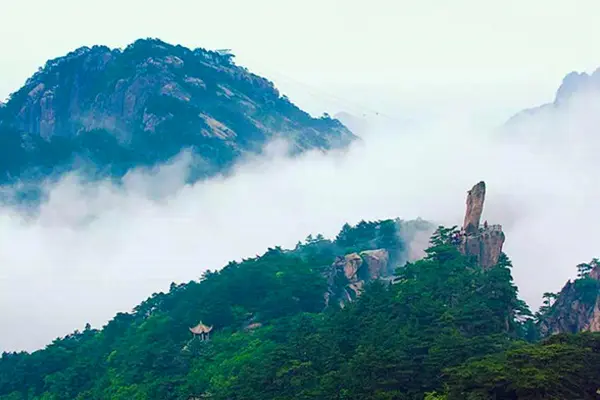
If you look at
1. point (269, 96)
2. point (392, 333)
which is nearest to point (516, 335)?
point (392, 333)

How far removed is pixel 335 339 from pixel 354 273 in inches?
765

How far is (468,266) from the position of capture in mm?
49406

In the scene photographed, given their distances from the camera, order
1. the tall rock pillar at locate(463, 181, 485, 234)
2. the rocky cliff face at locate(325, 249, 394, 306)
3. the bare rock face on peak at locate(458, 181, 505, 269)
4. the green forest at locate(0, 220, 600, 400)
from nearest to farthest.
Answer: the green forest at locate(0, 220, 600, 400) → the tall rock pillar at locate(463, 181, 485, 234) → the bare rock face on peak at locate(458, 181, 505, 269) → the rocky cliff face at locate(325, 249, 394, 306)

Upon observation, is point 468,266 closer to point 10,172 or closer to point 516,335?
point 516,335

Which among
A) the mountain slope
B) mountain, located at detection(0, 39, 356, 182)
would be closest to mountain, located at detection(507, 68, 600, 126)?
mountain, located at detection(0, 39, 356, 182)

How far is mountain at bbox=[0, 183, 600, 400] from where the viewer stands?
96.6 ft

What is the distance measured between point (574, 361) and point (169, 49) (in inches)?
3689

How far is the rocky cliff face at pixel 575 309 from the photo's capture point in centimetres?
4453

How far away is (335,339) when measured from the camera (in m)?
39.5

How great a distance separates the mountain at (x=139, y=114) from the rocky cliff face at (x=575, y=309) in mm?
63233

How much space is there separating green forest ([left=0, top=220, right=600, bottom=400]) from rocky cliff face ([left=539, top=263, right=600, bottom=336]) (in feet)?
6.54

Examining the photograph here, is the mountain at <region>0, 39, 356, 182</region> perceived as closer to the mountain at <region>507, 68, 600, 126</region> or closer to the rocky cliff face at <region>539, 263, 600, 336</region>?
the mountain at <region>507, 68, 600, 126</region>

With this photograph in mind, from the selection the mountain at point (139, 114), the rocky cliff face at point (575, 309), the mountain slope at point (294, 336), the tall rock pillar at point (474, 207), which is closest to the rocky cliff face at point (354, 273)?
the mountain slope at point (294, 336)

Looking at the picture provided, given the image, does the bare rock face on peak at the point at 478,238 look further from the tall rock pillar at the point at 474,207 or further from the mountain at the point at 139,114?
the mountain at the point at 139,114
